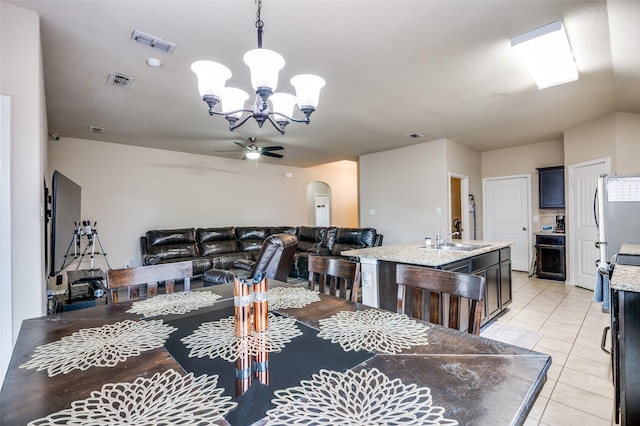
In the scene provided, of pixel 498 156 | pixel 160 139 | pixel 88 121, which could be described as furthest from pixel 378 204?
pixel 88 121

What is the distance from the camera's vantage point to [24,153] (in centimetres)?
194

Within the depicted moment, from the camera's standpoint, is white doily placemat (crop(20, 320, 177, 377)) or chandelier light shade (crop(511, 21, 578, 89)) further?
chandelier light shade (crop(511, 21, 578, 89))

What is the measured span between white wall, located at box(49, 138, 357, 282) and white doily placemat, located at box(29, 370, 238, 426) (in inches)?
213

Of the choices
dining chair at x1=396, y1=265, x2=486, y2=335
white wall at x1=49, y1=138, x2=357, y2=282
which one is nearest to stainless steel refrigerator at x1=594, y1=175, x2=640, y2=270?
dining chair at x1=396, y1=265, x2=486, y2=335

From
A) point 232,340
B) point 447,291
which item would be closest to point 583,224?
point 447,291

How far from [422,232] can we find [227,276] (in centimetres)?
381

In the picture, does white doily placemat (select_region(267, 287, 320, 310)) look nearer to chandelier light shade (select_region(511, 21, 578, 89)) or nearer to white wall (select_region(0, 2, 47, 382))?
white wall (select_region(0, 2, 47, 382))

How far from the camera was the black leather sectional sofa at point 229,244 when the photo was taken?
Answer: 5.18 meters

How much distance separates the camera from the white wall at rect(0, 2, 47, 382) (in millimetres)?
1893

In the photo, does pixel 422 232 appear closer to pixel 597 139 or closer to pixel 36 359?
pixel 597 139

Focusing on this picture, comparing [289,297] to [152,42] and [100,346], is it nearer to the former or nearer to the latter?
[100,346]

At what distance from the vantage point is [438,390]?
0.76 m

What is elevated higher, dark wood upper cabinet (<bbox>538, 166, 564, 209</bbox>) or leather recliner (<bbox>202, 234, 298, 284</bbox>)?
dark wood upper cabinet (<bbox>538, 166, 564, 209</bbox>)

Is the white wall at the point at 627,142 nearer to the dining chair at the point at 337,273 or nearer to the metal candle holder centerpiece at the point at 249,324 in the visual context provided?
the dining chair at the point at 337,273
